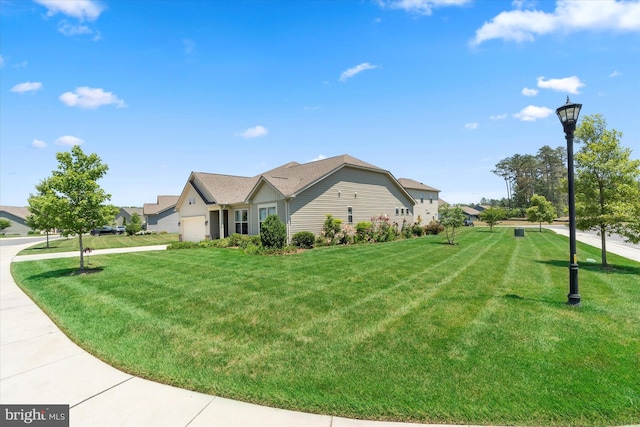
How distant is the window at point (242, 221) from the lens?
21.1 m

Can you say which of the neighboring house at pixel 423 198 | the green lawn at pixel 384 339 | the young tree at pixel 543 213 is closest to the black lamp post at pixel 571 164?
the green lawn at pixel 384 339

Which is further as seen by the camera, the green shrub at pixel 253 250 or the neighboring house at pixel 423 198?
the neighboring house at pixel 423 198

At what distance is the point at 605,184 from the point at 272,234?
14.3 meters

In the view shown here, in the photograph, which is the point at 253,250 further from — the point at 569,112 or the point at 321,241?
the point at 569,112

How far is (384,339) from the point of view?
4844 mm

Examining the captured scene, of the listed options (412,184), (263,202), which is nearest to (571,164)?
(263,202)

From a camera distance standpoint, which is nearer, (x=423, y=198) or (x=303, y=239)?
(x=303, y=239)

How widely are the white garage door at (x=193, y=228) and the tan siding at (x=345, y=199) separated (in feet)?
32.6

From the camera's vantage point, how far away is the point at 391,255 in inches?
547

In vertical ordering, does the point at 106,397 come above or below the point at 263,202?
below

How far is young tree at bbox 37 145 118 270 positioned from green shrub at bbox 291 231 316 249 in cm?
899

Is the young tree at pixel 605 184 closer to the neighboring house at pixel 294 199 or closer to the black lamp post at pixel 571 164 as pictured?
the black lamp post at pixel 571 164

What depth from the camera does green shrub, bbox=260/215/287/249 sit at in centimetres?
1608

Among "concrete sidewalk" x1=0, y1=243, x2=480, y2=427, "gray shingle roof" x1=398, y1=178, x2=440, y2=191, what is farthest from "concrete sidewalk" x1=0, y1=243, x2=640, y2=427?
"gray shingle roof" x1=398, y1=178, x2=440, y2=191
